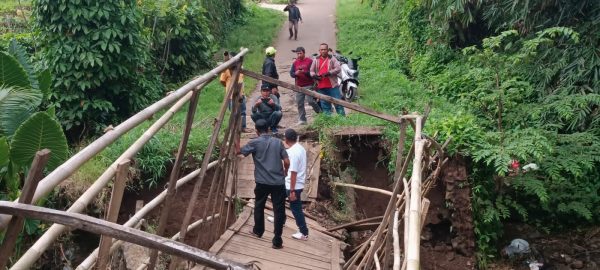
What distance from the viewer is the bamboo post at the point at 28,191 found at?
1.82 metres

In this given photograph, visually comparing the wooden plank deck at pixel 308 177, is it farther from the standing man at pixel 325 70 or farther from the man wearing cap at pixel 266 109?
the standing man at pixel 325 70

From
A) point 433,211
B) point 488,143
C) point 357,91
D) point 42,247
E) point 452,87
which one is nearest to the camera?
point 42,247

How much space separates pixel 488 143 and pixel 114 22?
5762 millimetres

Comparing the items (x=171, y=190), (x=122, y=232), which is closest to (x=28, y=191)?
(x=122, y=232)

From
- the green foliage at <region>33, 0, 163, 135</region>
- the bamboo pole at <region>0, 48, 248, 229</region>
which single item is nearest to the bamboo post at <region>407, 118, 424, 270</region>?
the bamboo pole at <region>0, 48, 248, 229</region>

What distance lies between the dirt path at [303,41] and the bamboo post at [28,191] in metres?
7.15

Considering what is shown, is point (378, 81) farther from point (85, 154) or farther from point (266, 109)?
point (85, 154)

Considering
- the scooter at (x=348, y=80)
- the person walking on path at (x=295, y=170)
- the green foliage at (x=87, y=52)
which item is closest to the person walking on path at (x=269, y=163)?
the person walking on path at (x=295, y=170)

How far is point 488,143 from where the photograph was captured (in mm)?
7652

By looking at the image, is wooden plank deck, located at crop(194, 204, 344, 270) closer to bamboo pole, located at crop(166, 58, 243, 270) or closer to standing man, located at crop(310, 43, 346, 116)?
bamboo pole, located at crop(166, 58, 243, 270)

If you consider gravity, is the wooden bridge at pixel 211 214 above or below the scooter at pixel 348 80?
below

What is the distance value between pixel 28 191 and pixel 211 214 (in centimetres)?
356

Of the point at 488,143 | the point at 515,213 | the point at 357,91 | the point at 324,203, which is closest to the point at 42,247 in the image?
the point at 324,203

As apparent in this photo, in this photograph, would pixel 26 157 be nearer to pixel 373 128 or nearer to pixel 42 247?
pixel 42 247
